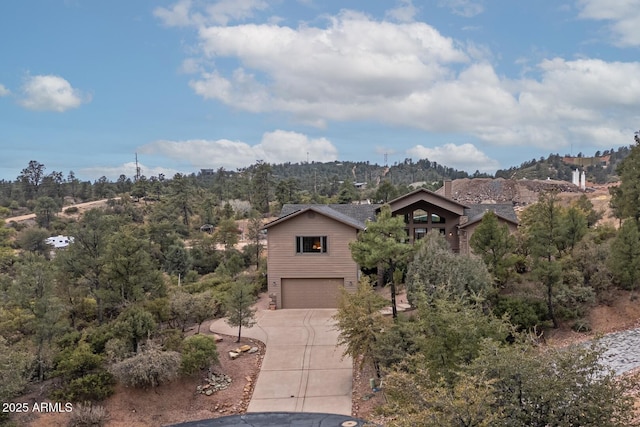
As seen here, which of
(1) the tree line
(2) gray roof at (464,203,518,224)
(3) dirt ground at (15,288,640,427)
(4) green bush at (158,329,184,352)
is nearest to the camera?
(1) the tree line

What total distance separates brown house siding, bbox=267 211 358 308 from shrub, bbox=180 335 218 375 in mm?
7813

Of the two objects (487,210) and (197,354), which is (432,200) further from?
(197,354)

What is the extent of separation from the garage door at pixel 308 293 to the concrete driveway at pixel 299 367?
1.51 metres

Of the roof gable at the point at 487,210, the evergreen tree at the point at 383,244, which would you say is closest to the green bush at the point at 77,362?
the evergreen tree at the point at 383,244

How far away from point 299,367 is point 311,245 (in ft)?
27.5

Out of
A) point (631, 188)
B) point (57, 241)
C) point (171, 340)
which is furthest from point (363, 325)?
point (57, 241)

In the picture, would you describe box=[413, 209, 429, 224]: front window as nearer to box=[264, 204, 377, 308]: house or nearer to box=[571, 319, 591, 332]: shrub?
box=[264, 204, 377, 308]: house

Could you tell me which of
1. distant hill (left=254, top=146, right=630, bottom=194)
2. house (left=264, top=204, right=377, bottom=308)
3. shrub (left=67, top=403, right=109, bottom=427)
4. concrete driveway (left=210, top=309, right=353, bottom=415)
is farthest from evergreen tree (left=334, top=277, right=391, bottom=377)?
distant hill (left=254, top=146, right=630, bottom=194)

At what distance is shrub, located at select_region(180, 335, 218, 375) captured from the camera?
52.9ft

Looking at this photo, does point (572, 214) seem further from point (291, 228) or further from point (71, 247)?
point (71, 247)

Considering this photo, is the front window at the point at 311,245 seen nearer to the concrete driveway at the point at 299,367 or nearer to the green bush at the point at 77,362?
the concrete driveway at the point at 299,367

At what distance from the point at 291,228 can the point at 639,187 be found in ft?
68.0

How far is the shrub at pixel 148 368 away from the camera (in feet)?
49.6

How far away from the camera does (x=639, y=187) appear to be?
27188 millimetres
